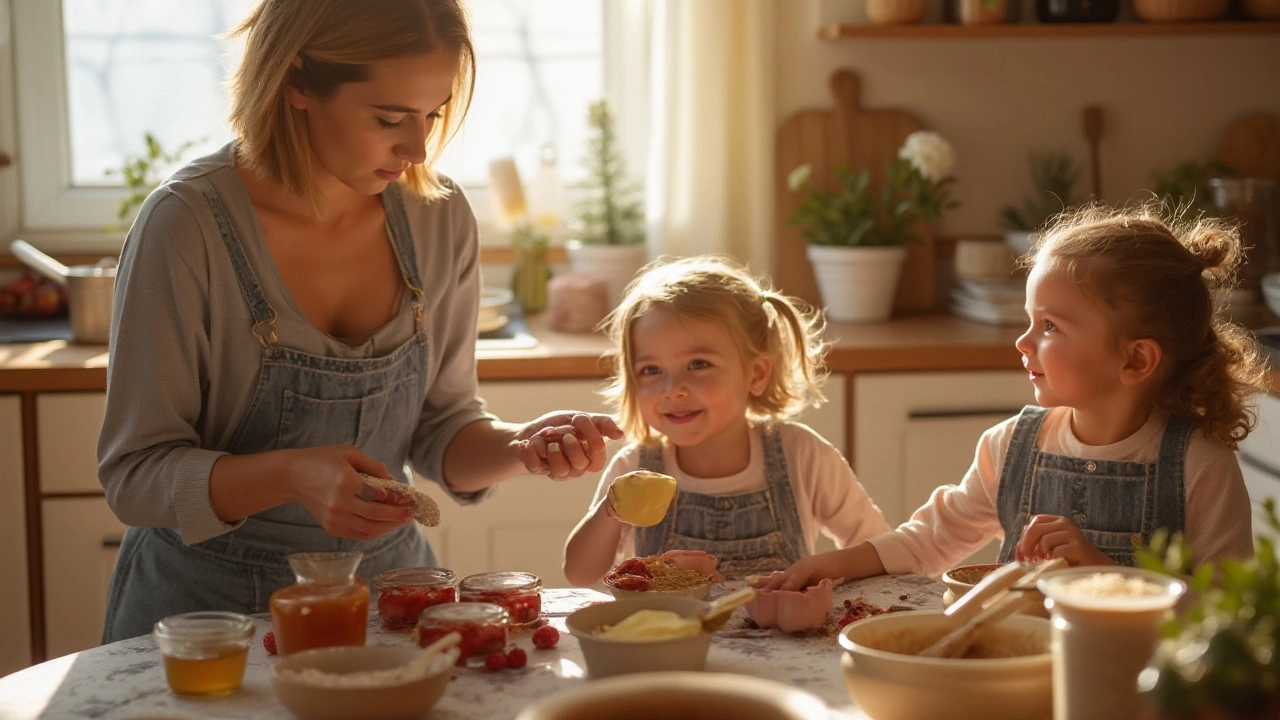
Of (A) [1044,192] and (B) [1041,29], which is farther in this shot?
(A) [1044,192]

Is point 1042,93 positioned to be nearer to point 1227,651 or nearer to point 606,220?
point 606,220

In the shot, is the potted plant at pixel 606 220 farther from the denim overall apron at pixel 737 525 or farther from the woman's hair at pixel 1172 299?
the woman's hair at pixel 1172 299

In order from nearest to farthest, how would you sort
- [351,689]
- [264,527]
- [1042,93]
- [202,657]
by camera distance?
[351,689]
[202,657]
[264,527]
[1042,93]

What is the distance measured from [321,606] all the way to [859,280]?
205 cm

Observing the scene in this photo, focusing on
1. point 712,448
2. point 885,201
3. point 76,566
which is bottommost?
point 76,566

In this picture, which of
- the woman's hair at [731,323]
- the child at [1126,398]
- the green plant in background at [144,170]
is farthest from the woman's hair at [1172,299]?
the green plant in background at [144,170]

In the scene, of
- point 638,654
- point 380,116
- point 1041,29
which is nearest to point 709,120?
point 1041,29

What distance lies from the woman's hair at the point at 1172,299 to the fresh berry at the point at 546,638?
0.79 metres

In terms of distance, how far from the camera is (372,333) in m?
1.73

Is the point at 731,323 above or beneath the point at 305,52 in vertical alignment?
beneath

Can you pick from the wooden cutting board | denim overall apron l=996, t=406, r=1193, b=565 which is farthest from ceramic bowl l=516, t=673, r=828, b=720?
the wooden cutting board

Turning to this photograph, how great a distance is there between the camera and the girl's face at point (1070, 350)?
1611 millimetres

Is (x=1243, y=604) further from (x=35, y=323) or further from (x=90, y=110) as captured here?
(x=90, y=110)

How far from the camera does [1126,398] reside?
5.40 ft
